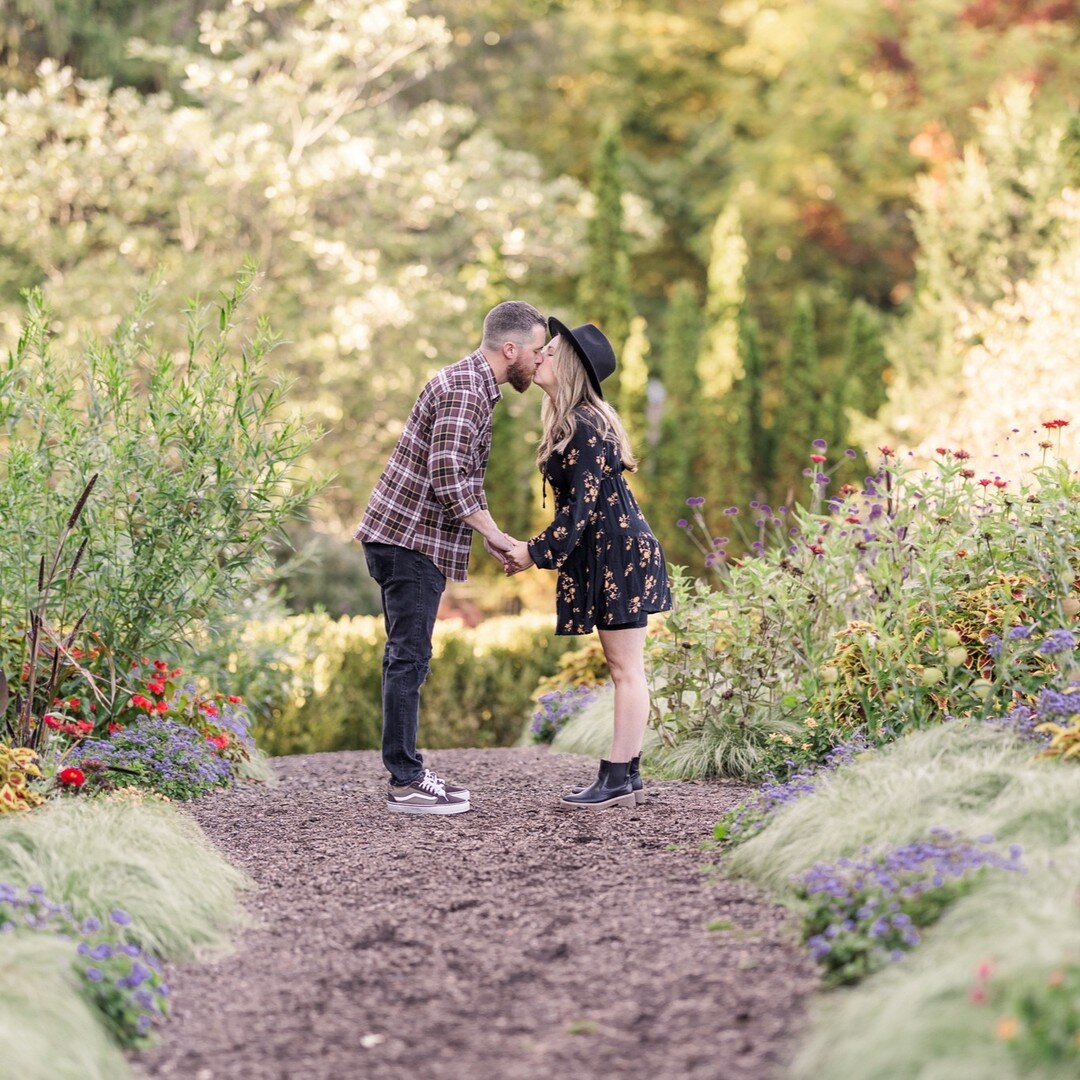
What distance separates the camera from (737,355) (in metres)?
16.0

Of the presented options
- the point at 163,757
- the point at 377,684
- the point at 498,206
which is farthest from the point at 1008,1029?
the point at 498,206

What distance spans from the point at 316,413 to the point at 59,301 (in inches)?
101

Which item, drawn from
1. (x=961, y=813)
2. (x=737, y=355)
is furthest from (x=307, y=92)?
(x=961, y=813)

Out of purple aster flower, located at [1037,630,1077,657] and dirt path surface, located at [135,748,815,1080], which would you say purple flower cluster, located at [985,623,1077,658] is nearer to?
purple aster flower, located at [1037,630,1077,657]

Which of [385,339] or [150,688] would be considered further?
[385,339]

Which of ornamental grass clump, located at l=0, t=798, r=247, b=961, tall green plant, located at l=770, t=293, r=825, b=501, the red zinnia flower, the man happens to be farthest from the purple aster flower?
tall green plant, located at l=770, t=293, r=825, b=501

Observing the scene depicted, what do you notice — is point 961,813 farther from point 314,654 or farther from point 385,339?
point 385,339

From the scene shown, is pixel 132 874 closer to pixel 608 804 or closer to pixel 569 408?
pixel 608 804

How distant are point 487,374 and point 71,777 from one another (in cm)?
195

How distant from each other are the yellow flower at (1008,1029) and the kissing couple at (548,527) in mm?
2454

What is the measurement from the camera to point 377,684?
28.8 ft

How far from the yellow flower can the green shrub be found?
19.6 ft

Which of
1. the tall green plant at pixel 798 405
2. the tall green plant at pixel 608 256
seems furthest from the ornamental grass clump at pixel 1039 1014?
the tall green plant at pixel 798 405

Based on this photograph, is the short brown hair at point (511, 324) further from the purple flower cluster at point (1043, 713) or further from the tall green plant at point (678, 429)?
the tall green plant at point (678, 429)
